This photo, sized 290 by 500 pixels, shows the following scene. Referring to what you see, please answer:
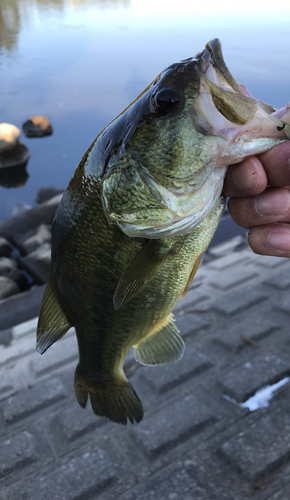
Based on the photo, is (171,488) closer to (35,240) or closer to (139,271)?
(139,271)

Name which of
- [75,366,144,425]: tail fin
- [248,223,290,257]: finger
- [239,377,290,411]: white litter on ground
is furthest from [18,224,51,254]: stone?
[248,223,290,257]: finger

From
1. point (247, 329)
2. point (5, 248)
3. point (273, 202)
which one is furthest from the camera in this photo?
point (5, 248)

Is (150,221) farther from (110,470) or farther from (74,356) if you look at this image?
(74,356)

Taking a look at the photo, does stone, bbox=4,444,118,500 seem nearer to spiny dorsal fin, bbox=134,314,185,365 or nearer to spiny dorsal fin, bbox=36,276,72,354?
spiny dorsal fin, bbox=134,314,185,365

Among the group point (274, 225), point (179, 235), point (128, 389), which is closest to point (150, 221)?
point (179, 235)

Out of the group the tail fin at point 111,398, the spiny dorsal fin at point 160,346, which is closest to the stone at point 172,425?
the tail fin at point 111,398

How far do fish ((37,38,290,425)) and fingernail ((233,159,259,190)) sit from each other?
0.06 m

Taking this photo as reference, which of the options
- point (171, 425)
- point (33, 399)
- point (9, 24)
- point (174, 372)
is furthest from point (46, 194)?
point (9, 24)

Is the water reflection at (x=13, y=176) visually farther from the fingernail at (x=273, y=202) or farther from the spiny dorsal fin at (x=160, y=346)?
the fingernail at (x=273, y=202)

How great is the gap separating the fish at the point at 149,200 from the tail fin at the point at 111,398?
0.24 meters

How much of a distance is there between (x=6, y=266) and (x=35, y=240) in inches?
35.8

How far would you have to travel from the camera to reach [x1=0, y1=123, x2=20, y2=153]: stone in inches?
412

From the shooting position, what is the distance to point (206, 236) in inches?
52.1

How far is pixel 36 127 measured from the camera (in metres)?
13.1
